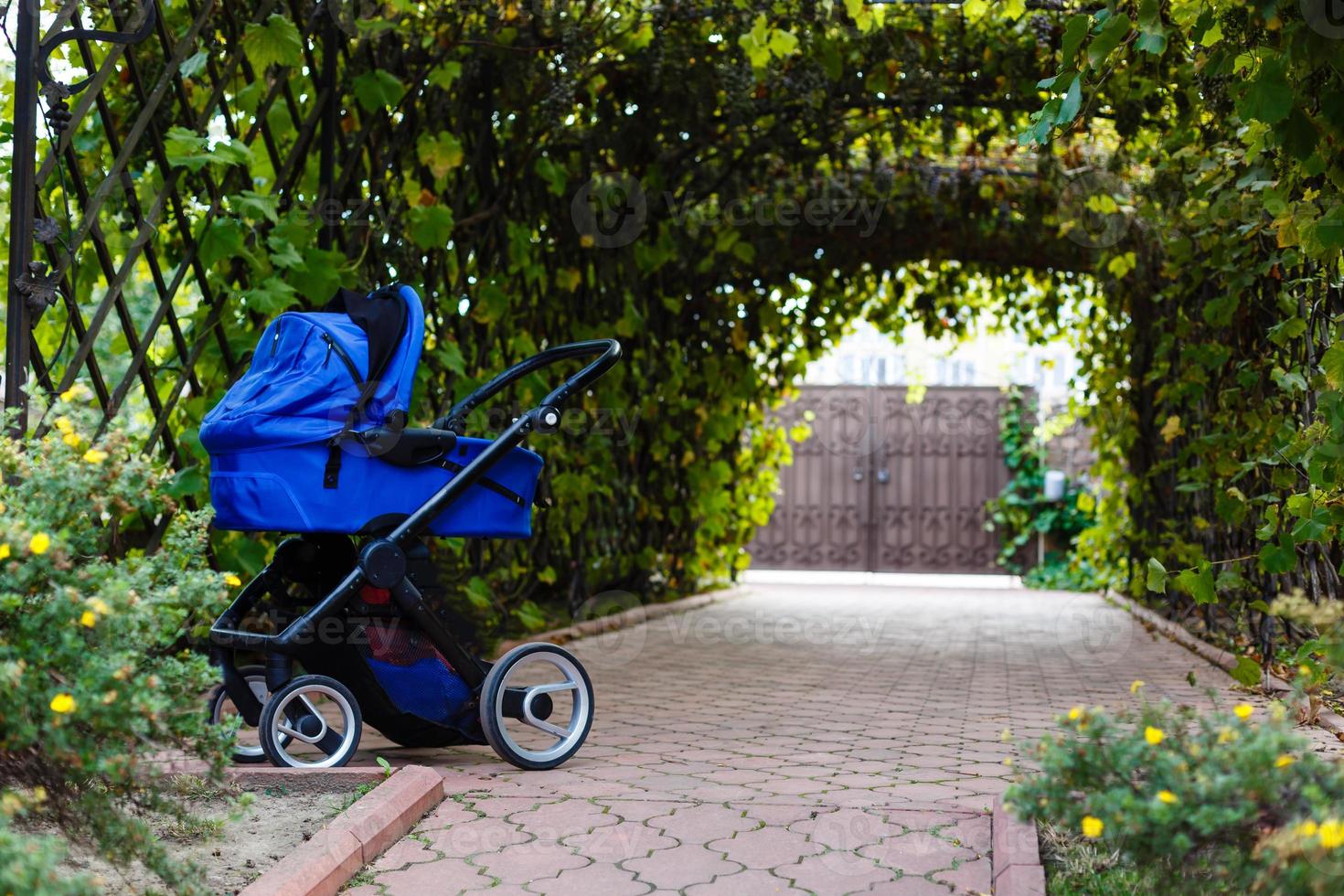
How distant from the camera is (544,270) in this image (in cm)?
641

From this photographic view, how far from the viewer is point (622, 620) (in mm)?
7387

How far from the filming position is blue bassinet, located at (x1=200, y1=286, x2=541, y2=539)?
10.1 feet

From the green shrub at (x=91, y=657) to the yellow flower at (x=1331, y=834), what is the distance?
1.55 meters

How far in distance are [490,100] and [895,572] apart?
28.4 feet

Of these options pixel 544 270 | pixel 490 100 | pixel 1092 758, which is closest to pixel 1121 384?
pixel 544 270

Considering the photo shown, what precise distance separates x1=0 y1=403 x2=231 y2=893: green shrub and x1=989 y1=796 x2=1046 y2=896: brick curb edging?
53.4 inches

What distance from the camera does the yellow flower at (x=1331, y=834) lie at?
1.48 metres

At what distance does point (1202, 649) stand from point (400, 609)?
4096mm
